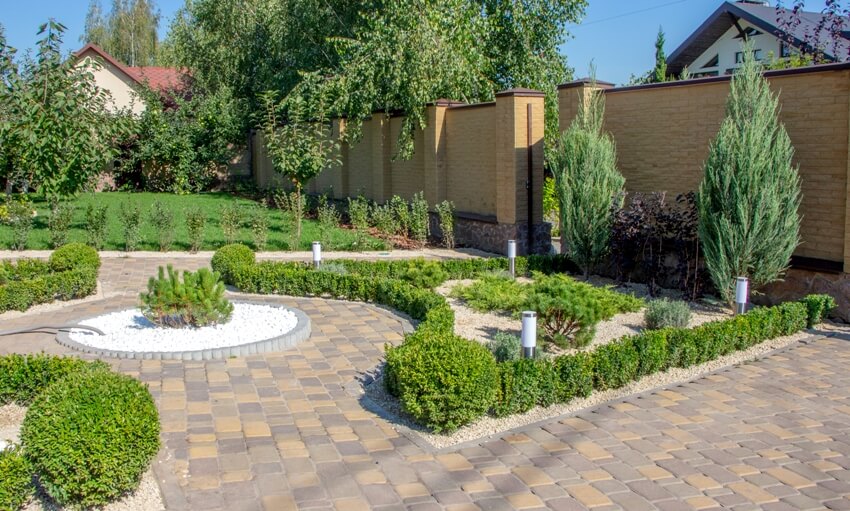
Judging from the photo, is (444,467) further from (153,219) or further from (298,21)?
(298,21)

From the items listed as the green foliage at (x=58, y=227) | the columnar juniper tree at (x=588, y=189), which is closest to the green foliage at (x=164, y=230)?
the green foliage at (x=58, y=227)

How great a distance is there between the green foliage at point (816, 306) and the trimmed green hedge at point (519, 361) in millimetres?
12

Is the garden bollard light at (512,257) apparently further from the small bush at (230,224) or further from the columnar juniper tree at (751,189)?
the small bush at (230,224)

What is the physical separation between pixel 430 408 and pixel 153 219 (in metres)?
11.3

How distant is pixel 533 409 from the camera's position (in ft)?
21.9

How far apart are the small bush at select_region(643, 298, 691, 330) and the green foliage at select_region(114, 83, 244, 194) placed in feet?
76.7

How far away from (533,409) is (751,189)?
4.96 meters

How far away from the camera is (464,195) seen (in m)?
16.8

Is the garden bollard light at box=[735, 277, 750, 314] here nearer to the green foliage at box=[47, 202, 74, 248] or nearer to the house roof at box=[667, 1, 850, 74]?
the green foliage at box=[47, 202, 74, 248]

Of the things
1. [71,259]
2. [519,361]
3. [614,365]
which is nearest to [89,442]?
[519,361]

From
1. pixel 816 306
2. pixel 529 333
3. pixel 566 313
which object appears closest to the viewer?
pixel 529 333

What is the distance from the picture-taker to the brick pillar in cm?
1467

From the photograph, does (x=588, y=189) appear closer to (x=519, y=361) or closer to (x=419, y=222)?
(x=419, y=222)

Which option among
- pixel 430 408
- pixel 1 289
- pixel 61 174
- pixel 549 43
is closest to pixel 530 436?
pixel 430 408
